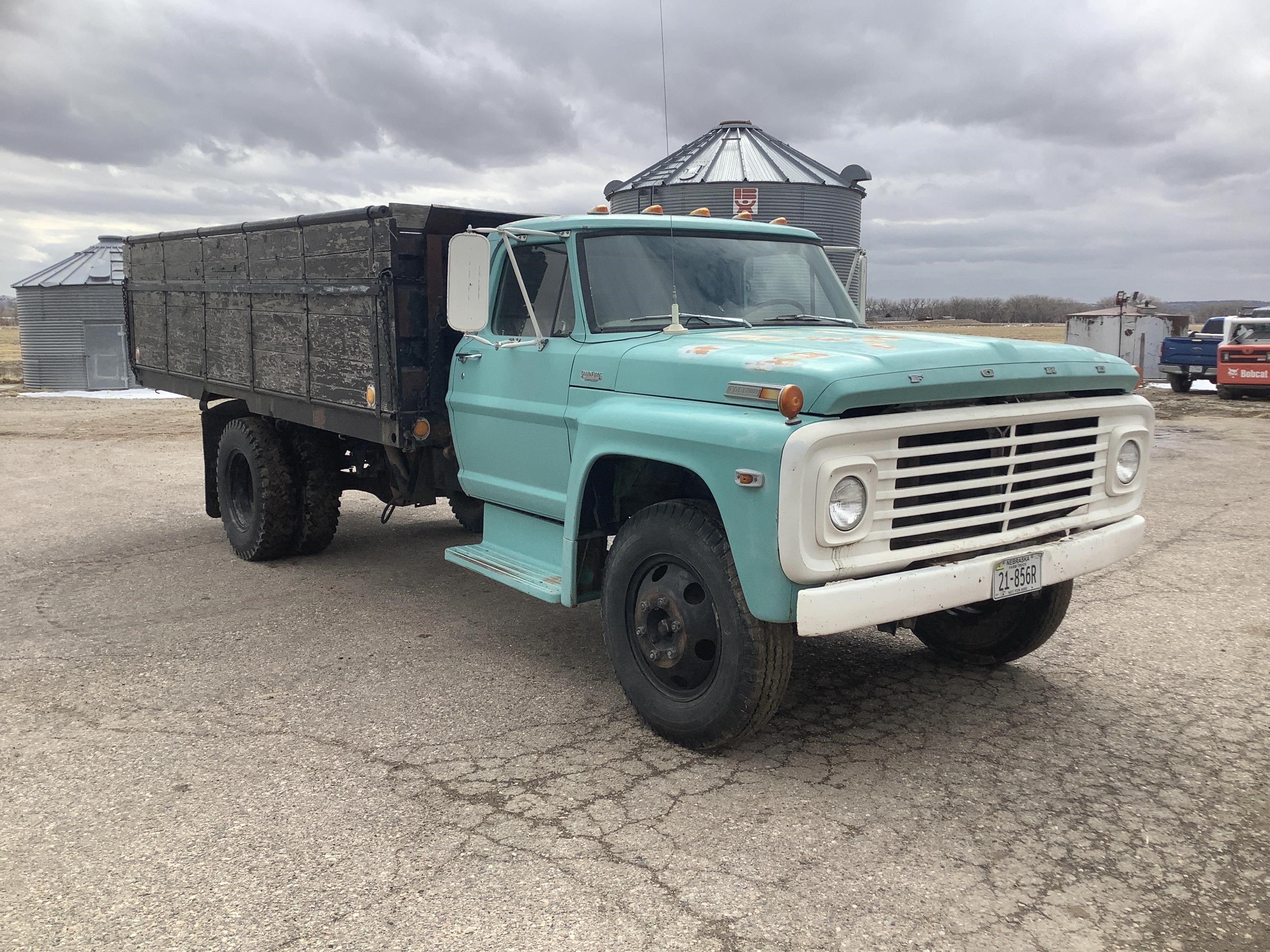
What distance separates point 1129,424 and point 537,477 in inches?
104

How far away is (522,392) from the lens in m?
5.06

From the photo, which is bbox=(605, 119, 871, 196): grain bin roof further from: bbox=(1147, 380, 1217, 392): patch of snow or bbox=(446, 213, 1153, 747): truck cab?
bbox=(446, 213, 1153, 747): truck cab

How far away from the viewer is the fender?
3564 mm

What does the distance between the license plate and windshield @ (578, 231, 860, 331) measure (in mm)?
1623

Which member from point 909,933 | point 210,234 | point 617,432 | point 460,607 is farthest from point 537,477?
point 210,234

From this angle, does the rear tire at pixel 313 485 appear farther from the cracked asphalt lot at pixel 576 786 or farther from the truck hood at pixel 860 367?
the truck hood at pixel 860 367

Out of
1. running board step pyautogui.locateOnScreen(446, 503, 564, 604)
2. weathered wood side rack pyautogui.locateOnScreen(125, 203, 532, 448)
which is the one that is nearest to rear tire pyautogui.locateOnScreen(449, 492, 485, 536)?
weathered wood side rack pyautogui.locateOnScreen(125, 203, 532, 448)

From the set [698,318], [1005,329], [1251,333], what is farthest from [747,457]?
[1005,329]

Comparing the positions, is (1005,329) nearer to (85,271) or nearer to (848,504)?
(85,271)

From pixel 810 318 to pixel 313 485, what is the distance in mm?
3945

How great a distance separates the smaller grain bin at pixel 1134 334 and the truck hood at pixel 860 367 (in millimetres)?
24753

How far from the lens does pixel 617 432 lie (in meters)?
4.25

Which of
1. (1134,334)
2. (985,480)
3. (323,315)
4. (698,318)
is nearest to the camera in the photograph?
(985,480)

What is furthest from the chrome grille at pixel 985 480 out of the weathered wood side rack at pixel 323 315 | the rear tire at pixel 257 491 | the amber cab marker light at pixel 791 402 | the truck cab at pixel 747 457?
the rear tire at pixel 257 491
